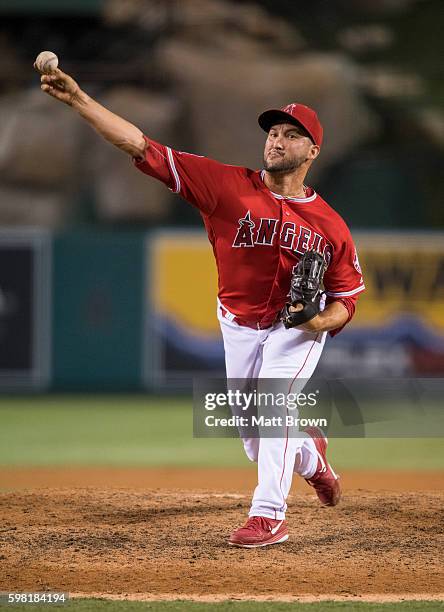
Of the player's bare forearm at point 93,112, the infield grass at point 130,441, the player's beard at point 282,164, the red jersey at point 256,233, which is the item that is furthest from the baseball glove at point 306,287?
the infield grass at point 130,441

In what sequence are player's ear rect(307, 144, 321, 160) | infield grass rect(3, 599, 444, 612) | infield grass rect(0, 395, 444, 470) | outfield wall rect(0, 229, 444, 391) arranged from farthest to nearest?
outfield wall rect(0, 229, 444, 391), infield grass rect(0, 395, 444, 470), player's ear rect(307, 144, 321, 160), infield grass rect(3, 599, 444, 612)

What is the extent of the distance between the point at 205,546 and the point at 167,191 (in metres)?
9.29

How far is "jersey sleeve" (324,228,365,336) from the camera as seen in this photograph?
4348 mm

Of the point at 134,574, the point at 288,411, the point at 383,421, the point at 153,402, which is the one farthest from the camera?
the point at 153,402

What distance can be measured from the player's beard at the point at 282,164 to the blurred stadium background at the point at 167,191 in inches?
155

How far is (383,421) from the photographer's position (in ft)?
26.7

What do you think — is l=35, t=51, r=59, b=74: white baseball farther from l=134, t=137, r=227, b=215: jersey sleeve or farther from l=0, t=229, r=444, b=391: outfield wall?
l=0, t=229, r=444, b=391: outfield wall

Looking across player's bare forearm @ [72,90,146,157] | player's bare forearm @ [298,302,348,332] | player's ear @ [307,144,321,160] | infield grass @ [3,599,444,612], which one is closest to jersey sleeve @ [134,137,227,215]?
player's bare forearm @ [72,90,146,157]

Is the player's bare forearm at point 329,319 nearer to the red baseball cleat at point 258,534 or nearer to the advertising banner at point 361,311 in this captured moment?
the red baseball cleat at point 258,534

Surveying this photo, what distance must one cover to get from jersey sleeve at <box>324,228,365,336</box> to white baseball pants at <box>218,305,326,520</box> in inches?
7.5

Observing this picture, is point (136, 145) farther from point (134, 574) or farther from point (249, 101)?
point (249, 101)

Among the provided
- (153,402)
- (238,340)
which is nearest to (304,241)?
(238,340)

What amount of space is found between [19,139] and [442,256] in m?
6.23

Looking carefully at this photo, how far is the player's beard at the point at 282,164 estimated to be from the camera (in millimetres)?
4219
